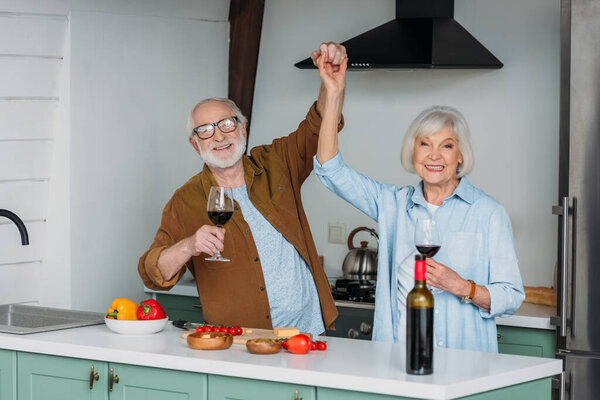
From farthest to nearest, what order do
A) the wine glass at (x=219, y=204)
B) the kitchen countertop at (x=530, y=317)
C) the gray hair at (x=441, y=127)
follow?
1. the kitchen countertop at (x=530, y=317)
2. the gray hair at (x=441, y=127)
3. the wine glass at (x=219, y=204)

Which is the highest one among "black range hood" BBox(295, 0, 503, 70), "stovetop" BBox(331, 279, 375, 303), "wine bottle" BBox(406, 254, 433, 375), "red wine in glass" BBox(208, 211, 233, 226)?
"black range hood" BBox(295, 0, 503, 70)

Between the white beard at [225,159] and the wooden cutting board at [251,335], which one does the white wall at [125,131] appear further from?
the wooden cutting board at [251,335]

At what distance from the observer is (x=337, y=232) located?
4.74 m

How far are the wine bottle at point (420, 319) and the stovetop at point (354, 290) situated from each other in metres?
1.77

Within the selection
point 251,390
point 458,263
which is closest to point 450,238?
point 458,263

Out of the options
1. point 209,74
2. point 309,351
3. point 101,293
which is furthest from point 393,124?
point 309,351

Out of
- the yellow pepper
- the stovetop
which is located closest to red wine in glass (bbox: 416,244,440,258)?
the yellow pepper

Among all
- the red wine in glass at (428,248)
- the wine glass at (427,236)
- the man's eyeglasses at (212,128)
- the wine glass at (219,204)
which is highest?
the man's eyeglasses at (212,128)

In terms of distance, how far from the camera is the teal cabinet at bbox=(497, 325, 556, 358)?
3590 mm

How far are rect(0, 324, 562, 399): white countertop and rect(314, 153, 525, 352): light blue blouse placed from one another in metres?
0.18

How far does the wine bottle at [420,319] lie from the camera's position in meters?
2.15

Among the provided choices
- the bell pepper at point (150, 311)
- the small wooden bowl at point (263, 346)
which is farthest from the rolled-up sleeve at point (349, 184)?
the bell pepper at point (150, 311)

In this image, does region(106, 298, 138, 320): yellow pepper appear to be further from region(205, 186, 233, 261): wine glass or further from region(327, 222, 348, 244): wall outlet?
region(327, 222, 348, 244): wall outlet

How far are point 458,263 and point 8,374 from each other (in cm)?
154
